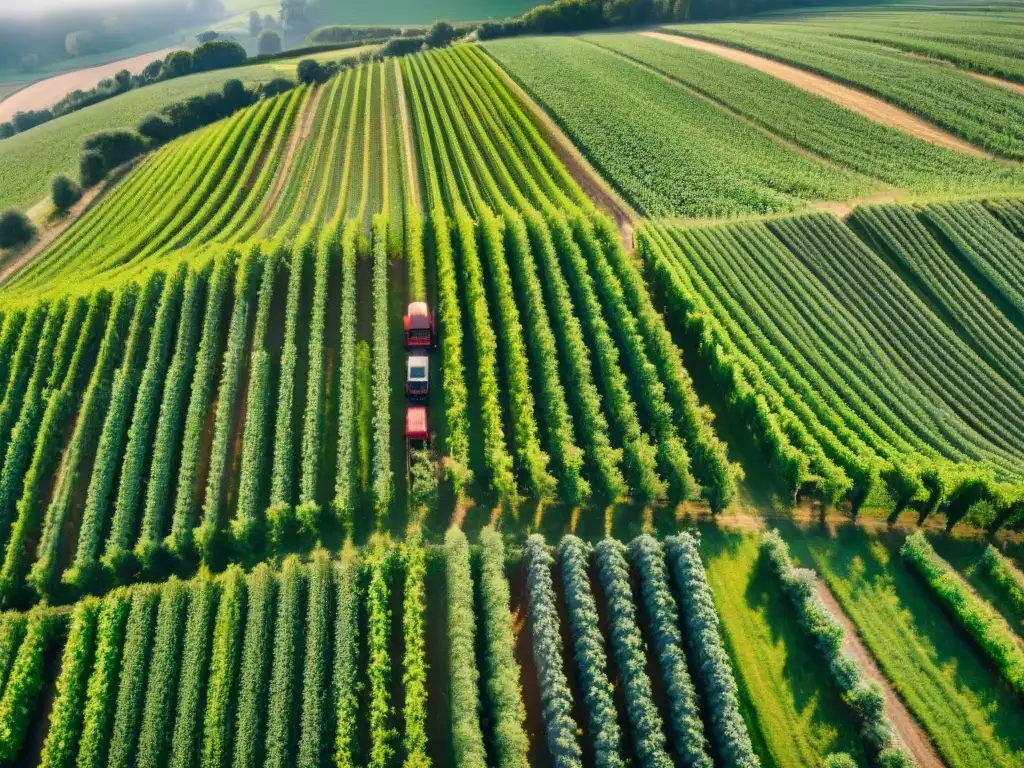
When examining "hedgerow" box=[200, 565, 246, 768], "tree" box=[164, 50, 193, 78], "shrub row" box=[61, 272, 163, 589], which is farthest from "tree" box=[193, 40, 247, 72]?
"hedgerow" box=[200, 565, 246, 768]

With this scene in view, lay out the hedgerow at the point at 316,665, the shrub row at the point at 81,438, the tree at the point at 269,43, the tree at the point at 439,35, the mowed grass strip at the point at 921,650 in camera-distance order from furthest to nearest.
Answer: the tree at the point at 269,43, the tree at the point at 439,35, the shrub row at the point at 81,438, the mowed grass strip at the point at 921,650, the hedgerow at the point at 316,665

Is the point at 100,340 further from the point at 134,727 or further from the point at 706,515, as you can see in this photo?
the point at 706,515

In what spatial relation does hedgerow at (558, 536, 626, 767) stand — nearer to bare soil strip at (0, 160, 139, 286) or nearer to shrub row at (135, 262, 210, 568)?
shrub row at (135, 262, 210, 568)

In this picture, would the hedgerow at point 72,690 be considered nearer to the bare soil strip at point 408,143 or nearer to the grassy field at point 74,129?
the bare soil strip at point 408,143

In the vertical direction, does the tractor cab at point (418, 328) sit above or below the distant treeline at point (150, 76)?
below

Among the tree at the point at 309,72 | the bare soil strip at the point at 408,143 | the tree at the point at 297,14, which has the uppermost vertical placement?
the tree at the point at 297,14

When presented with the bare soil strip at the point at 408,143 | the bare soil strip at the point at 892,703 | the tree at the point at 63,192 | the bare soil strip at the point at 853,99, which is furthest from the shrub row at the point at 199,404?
the bare soil strip at the point at 853,99
